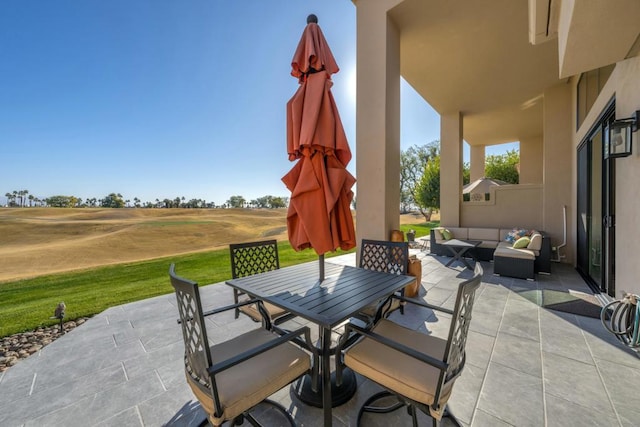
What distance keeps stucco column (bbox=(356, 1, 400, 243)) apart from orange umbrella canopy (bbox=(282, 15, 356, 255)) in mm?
2347

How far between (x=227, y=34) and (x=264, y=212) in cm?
1753

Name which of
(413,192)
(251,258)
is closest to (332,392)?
(251,258)

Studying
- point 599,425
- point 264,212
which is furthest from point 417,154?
point 599,425

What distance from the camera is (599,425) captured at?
1.50m

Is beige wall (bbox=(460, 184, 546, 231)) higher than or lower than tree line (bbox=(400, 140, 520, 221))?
lower

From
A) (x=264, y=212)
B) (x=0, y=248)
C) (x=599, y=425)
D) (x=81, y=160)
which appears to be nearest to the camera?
(x=599, y=425)

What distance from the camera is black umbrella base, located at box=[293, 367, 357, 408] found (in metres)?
1.71

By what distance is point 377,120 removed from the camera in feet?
14.2

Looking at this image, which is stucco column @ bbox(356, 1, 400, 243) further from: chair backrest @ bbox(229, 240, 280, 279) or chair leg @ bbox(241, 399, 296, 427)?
chair leg @ bbox(241, 399, 296, 427)

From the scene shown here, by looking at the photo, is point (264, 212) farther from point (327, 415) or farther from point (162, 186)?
point (327, 415)

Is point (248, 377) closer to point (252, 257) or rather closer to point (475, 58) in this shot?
point (252, 257)

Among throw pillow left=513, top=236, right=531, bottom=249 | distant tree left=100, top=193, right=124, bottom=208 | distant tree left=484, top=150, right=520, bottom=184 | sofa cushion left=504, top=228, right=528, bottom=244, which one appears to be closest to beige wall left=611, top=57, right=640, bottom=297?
throw pillow left=513, top=236, right=531, bottom=249

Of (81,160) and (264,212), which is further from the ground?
(81,160)

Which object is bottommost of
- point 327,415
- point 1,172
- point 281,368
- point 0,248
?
point 0,248
